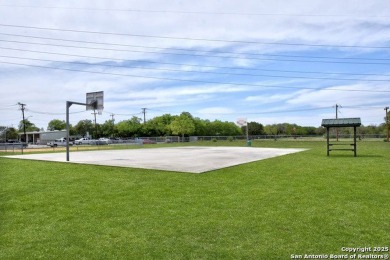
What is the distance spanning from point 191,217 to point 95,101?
54.7 feet

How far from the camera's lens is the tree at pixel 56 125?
117 meters

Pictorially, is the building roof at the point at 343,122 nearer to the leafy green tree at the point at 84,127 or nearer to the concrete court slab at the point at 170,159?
the concrete court slab at the point at 170,159

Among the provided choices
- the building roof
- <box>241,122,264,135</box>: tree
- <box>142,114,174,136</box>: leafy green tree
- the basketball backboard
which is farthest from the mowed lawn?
<box>241,122,264,135</box>: tree

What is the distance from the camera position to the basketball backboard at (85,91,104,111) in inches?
790

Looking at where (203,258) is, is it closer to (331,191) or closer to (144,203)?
(144,203)

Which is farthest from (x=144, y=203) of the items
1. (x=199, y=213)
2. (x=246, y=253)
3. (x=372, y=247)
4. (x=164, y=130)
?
(x=164, y=130)

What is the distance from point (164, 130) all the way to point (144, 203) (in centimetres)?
7658

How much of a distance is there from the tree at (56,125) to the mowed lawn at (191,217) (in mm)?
117116

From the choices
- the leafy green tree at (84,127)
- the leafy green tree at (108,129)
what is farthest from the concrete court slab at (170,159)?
the leafy green tree at (84,127)

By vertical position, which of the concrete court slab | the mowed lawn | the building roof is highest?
the building roof

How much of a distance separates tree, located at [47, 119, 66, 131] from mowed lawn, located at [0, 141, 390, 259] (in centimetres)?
11712

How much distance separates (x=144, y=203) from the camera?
6.19m

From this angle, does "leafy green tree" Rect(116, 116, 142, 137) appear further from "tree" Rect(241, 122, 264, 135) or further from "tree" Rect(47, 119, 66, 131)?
"tree" Rect(241, 122, 264, 135)

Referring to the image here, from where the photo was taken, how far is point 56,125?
4683 inches
